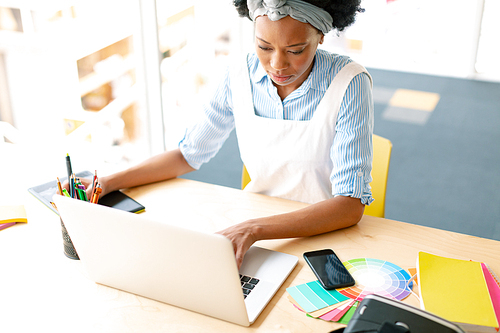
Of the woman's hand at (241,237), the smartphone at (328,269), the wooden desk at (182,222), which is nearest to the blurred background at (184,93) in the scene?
the wooden desk at (182,222)

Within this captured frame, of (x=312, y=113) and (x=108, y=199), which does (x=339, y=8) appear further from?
(x=108, y=199)

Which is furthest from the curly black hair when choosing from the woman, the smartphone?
the smartphone

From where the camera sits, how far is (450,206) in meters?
2.61

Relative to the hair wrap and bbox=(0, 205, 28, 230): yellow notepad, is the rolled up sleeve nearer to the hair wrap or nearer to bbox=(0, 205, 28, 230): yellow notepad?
the hair wrap

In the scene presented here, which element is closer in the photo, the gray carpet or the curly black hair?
the curly black hair

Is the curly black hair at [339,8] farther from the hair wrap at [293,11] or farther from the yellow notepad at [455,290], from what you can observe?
the yellow notepad at [455,290]

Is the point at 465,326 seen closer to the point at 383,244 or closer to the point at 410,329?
the point at 410,329

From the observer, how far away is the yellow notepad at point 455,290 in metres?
0.80

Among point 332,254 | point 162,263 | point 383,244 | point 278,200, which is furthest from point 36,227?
point 383,244

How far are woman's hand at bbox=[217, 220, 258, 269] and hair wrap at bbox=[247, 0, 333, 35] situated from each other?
55 centimetres

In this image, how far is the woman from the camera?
116 cm

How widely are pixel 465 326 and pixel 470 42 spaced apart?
14.8 ft

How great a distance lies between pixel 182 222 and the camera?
1.21m

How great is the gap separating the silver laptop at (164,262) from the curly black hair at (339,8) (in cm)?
74
